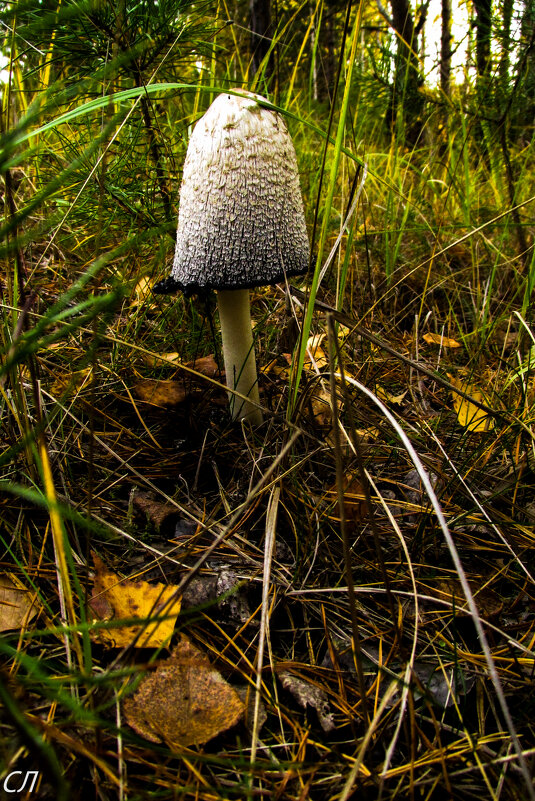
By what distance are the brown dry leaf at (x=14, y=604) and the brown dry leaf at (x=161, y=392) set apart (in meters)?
0.70

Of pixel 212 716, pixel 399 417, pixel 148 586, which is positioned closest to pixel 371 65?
pixel 399 417

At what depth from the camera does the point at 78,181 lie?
1.74 m

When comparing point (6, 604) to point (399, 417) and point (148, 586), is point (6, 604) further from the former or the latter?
point (399, 417)

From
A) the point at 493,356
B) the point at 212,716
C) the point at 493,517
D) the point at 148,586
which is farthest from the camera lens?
the point at 493,356

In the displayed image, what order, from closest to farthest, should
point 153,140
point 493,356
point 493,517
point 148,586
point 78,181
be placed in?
point 148,586, point 493,517, point 78,181, point 153,140, point 493,356

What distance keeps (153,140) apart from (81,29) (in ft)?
1.25

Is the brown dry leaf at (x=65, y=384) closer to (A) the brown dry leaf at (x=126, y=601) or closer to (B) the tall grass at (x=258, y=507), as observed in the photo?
(B) the tall grass at (x=258, y=507)

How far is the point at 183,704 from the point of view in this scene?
2.82ft

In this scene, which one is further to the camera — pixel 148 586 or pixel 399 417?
pixel 399 417

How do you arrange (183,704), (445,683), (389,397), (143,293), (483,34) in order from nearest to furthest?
1. (183,704)
2. (445,683)
3. (389,397)
4. (143,293)
5. (483,34)

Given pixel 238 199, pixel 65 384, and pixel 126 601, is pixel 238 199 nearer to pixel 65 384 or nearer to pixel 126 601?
pixel 65 384

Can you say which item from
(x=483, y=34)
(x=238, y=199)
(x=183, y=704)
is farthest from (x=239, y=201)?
(x=483, y=34)

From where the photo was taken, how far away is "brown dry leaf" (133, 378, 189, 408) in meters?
1.62

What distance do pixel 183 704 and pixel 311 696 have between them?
9.2 inches
